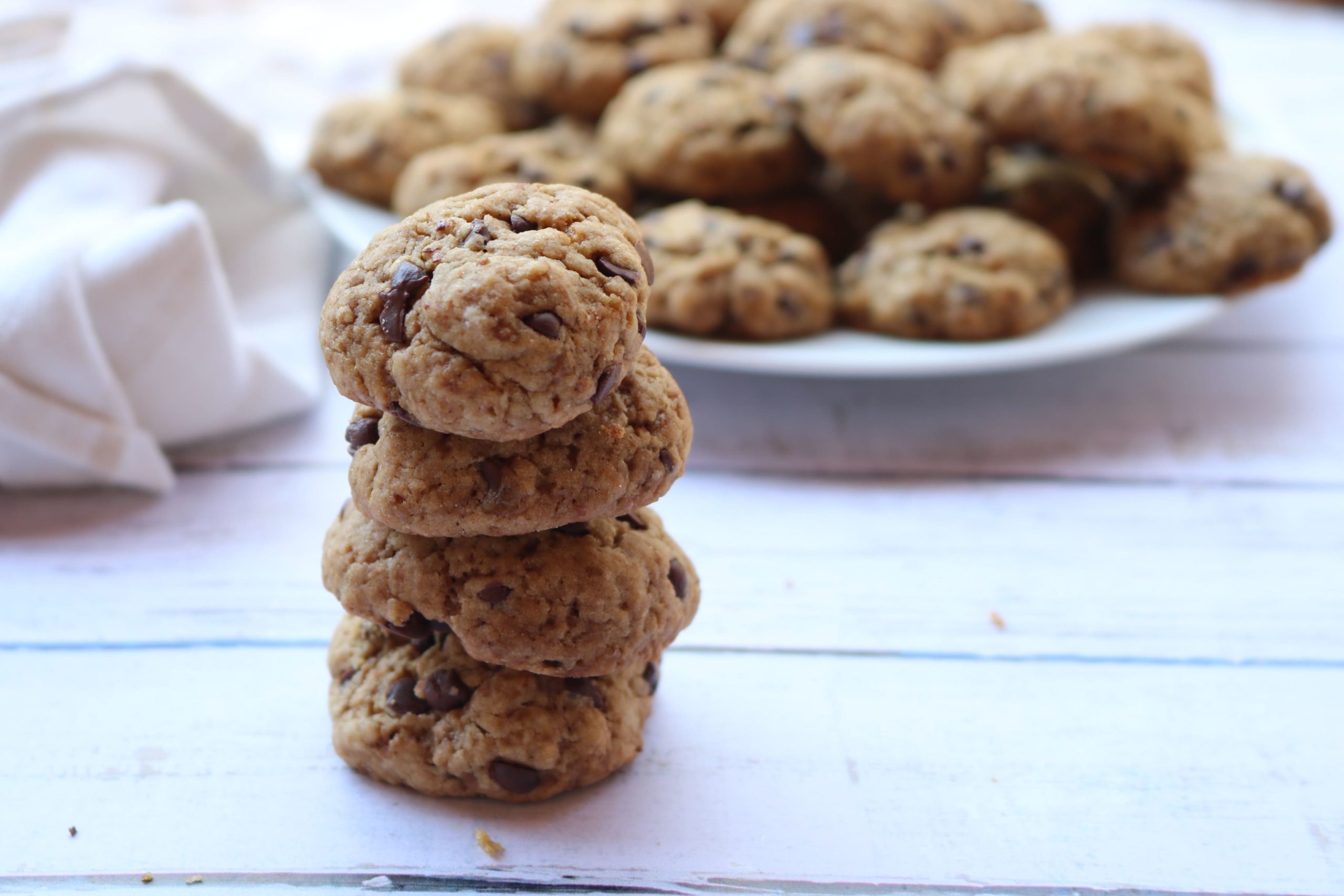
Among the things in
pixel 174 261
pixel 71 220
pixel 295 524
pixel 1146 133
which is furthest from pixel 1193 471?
pixel 71 220

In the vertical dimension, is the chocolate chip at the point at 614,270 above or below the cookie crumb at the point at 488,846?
above

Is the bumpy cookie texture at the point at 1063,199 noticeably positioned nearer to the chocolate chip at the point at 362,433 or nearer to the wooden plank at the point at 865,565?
the wooden plank at the point at 865,565

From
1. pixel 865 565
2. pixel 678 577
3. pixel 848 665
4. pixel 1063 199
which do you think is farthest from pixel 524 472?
pixel 1063 199

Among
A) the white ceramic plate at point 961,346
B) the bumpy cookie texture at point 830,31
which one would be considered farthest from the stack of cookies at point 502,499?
the bumpy cookie texture at point 830,31

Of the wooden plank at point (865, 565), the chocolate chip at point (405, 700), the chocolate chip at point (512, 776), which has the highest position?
the chocolate chip at point (405, 700)

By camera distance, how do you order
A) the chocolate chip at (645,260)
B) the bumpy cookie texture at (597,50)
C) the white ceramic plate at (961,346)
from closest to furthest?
1. the chocolate chip at (645,260)
2. the white ceramic plate at (961,346)
3. the bumpy cookie texture at (597,50)

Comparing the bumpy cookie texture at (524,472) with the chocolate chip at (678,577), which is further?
the chocolate chip at (678,577)

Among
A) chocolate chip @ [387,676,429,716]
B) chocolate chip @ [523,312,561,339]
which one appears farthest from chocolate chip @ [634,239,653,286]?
chocolate chip @ [387,676,429,716]
